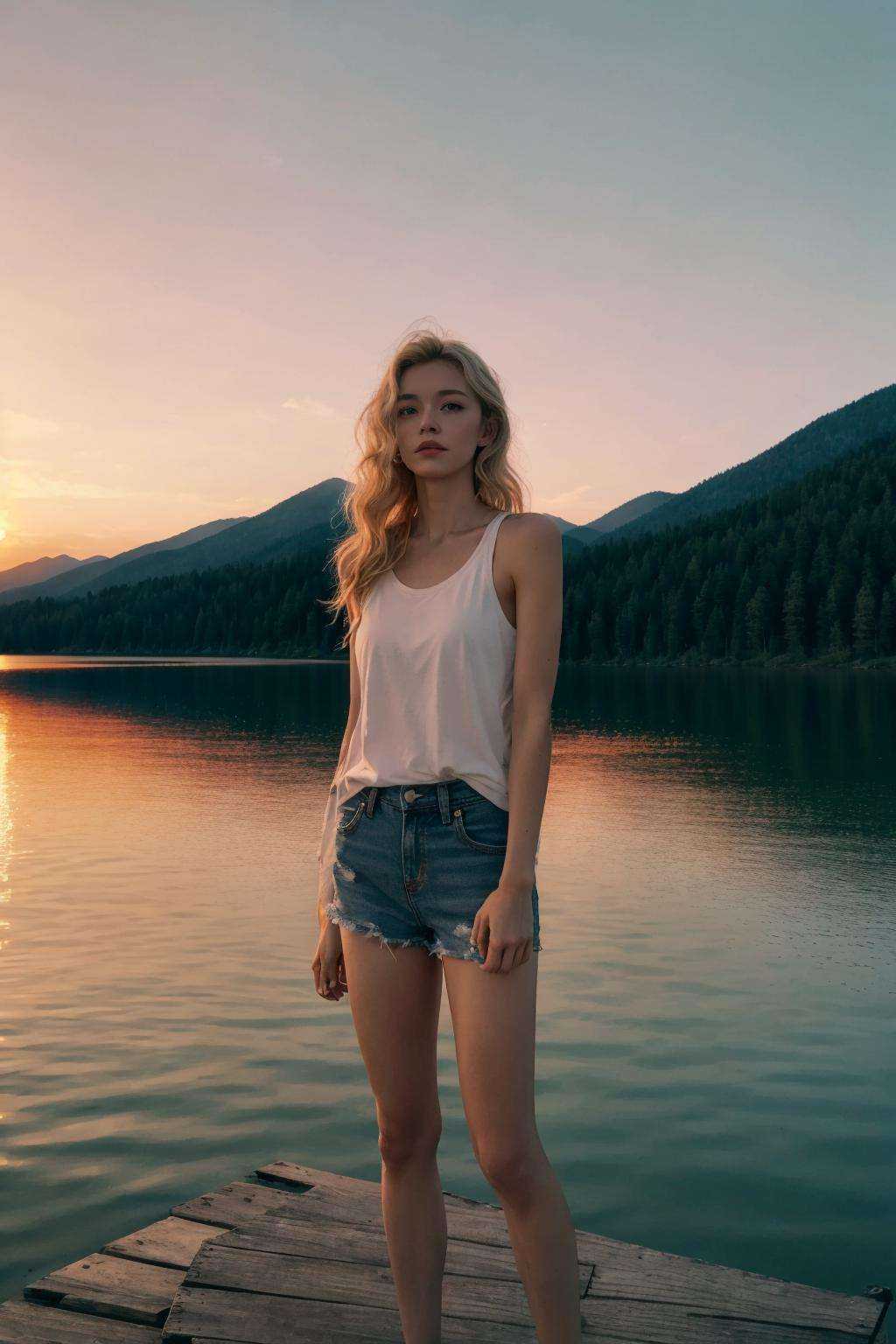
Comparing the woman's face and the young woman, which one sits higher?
the woman's face

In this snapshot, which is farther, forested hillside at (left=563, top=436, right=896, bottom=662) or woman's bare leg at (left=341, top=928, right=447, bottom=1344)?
forested hillside at (left=563, top=436, right=896, bottom=662)

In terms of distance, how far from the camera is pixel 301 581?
18775 cm

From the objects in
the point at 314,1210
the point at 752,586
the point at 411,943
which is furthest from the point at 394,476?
the point at 752,586

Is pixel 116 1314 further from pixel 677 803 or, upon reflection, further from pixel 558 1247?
pixel 677 803

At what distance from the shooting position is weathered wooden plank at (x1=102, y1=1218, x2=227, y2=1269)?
4.30 m

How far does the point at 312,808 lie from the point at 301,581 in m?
170

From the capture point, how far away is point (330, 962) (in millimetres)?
3566

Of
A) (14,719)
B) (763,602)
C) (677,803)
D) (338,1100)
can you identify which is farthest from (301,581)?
(338,1100)

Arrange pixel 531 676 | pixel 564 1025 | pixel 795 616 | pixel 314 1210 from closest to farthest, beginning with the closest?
pixel 531 676 < pixel 314 1210 < pixel 564 1025 < pixel 795 616

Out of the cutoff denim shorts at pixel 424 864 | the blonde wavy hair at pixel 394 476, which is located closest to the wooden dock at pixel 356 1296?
the cutoff denim shorts at pixel 424 864

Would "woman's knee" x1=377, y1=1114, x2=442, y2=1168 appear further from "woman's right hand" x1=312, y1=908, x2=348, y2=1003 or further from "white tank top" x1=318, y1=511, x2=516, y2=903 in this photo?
"white tank top" x1=318, y1=511, x2=516, y2=903

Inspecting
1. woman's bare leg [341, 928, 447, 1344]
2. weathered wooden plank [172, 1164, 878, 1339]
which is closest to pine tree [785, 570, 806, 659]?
weathered wooden plank [172, 1164, 878, 1339]

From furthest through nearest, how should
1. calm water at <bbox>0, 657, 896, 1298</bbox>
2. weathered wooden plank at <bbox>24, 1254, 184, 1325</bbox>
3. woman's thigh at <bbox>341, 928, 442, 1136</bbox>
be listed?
calm water at <bbox>0, 657, 896, 1298</bbox> → weathered wooden plank at <bbox>24, 1254, 184, 1325</bbox> → woman's thigh at <bbox>341, 928, 442, 1136</bbox>

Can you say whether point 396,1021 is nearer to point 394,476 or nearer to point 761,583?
point 394,476
